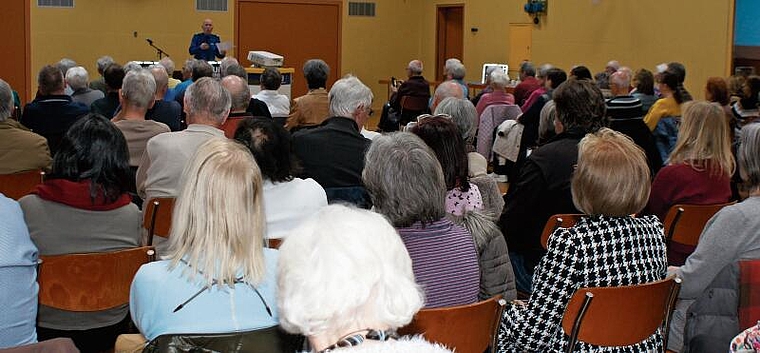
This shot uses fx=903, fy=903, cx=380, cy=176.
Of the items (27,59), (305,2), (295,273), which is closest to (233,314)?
(295,273)

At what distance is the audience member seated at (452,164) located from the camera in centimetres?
383

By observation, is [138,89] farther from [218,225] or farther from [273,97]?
[218,225]

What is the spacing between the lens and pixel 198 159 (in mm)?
2535

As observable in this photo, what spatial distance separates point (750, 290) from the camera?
3104 mm

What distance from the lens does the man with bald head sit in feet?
46.7

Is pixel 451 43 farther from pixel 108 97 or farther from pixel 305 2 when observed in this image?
pixel 108 97

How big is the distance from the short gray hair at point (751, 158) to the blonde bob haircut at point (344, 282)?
2.00m

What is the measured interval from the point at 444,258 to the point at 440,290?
4.2 inches

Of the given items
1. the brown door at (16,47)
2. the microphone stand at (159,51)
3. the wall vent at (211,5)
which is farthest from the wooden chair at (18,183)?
the wall vent at (211,5)

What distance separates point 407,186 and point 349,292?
4.48 ft

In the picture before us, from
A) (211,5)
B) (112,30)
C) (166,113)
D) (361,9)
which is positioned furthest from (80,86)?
(361,9)

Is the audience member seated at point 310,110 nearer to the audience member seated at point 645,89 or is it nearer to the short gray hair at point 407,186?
the audience member seated at point 645,89

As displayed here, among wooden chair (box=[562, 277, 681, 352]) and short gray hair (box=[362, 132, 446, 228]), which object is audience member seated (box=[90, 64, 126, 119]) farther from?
wooden chair (box=[562, 277, 681, 352])

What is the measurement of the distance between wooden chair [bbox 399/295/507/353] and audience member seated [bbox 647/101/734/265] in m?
2.08
